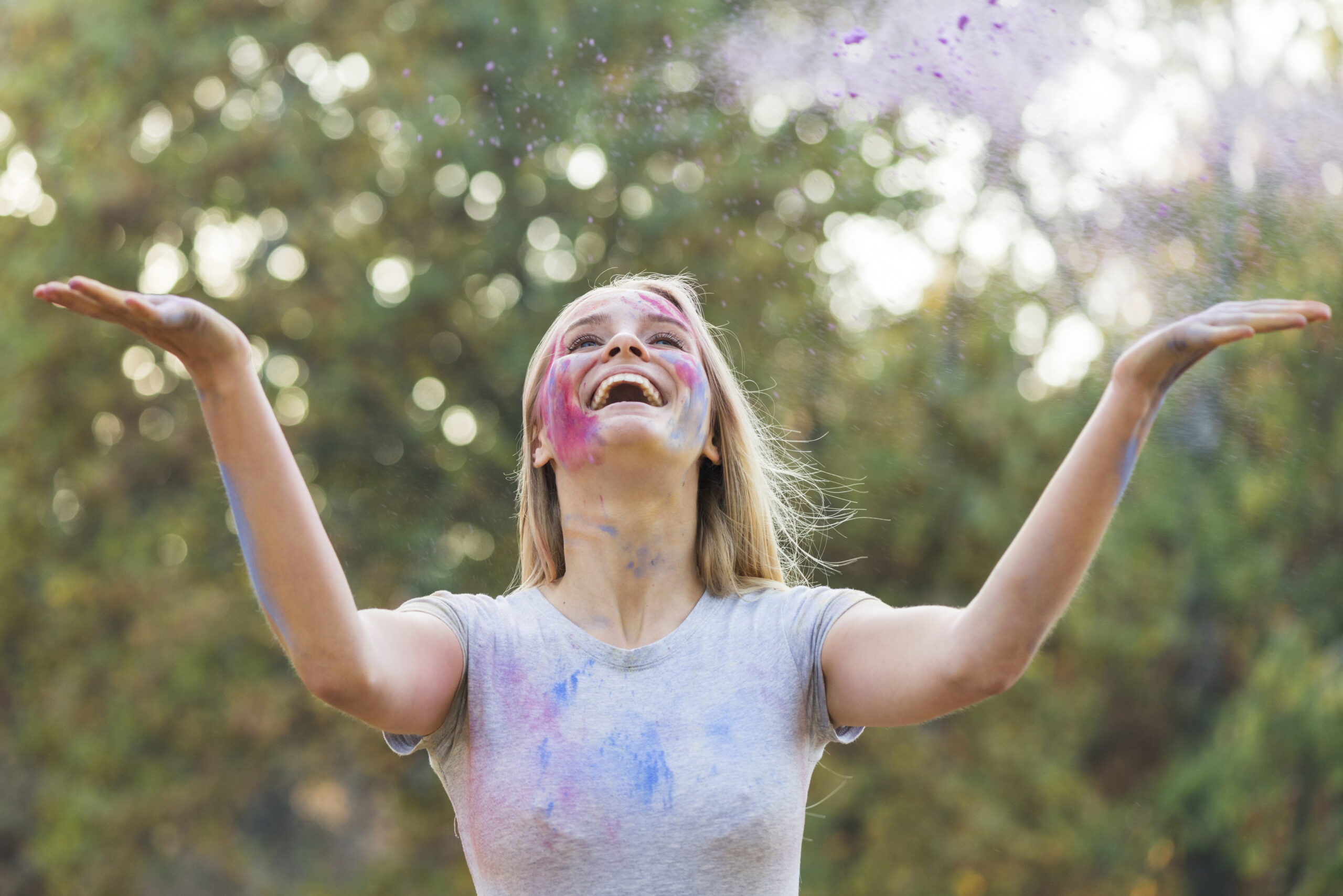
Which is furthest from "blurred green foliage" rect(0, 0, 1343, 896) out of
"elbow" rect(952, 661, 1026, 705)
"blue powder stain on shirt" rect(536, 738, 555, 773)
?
"elbow" rect(952, 661, 1026, 705)

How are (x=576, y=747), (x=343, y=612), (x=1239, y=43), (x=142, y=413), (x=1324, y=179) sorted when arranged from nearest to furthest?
(x=343, y=612) → (x=576, y=747) → (x=1324, y=179) → (x=1239, y=43) → (x=142, y=413)

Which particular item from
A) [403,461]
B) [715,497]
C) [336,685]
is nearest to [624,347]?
[715,497]

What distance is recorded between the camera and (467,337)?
1205 centimetres

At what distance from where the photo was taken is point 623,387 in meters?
2.72

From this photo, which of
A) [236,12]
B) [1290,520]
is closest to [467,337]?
[236,12]

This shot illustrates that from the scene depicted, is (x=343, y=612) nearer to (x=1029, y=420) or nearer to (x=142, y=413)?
(x=1029, y=420)

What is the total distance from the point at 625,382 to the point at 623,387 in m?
0.07

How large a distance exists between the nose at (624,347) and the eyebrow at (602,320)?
0.33 feet

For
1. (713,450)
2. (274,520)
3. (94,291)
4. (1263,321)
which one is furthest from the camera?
(713,450)

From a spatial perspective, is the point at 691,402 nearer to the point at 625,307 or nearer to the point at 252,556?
the point at 625,307

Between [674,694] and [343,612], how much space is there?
1.99 feet

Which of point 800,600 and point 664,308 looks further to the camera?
point 664,308

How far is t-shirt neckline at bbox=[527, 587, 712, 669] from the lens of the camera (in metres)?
2.40

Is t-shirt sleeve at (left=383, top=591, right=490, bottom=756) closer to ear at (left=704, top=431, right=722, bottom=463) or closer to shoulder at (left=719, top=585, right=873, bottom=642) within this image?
shoulder at (left=719, top=585, right=873, bottom=642)
